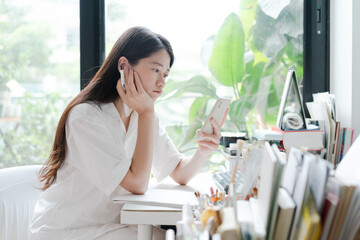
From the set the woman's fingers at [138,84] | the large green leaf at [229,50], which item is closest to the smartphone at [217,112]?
the woman's fingers at [138,84]

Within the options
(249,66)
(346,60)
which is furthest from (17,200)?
(346,60)

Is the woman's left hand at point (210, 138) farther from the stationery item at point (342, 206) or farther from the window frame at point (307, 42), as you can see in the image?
the stationery item at point (342, 206)

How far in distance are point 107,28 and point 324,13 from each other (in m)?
1.09

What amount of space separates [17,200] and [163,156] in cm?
61

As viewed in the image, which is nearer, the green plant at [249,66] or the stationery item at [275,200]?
the stationery item at [275,200]

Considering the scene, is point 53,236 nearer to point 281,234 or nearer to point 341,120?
point 281,234

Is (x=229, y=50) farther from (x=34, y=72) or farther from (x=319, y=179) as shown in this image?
(x=319, y=179)

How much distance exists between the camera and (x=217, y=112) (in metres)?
1.48

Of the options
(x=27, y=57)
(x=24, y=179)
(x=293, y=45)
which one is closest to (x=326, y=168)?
(x=24, y=179)

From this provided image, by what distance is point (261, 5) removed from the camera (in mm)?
1831

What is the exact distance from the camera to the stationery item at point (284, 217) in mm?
618

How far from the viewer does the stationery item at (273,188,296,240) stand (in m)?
0.62

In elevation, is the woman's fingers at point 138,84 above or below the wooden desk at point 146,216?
above

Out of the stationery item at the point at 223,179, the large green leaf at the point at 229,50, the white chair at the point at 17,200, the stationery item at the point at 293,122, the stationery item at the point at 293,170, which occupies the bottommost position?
the white chair at the point at 17,200
